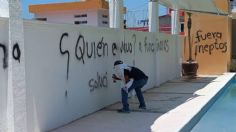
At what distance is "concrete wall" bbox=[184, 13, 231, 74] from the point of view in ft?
73.4

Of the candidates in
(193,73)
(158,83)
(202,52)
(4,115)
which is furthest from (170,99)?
(202,52)

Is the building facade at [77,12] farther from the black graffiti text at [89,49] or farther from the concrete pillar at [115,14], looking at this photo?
the black graffiti text at [89,49]

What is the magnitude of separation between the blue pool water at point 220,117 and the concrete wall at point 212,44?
24.7 feet

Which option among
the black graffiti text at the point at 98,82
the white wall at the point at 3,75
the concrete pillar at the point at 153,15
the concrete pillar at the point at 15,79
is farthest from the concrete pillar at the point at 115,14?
the concrete pillar at the point at 15,79

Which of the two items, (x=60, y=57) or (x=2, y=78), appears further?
(x=60, y=57)

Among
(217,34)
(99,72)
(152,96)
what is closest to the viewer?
(99,72)

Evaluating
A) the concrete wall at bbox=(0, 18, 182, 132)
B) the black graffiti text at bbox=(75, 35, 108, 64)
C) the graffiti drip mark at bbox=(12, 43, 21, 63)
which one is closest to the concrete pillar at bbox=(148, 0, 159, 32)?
the concrete wall at bbox=(0, 18, 182, 132)

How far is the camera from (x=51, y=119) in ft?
26.2

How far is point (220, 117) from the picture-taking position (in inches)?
430

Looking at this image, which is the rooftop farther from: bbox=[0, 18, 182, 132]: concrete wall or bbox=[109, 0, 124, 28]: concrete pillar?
bbox=[109, 0, 124, 28]: concrete pillar

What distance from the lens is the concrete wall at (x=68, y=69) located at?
7.38m

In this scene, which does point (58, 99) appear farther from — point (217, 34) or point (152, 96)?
point (217, 34)

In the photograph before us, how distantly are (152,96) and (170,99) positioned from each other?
0.95 m

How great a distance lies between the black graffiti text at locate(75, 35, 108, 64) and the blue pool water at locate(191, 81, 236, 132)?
2726mm
